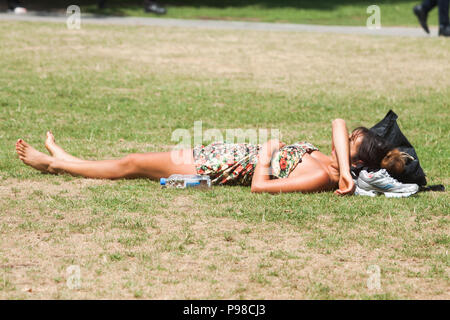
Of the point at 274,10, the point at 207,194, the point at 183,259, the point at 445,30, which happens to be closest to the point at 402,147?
the point at 207,194

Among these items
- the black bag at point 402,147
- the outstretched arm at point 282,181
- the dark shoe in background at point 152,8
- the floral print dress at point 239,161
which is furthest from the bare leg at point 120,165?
the dark shoe in background at point 152,8

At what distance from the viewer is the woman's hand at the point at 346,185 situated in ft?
19.9

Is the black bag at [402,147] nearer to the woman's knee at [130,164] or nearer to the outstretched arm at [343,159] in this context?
the outstretched arm at [343,159]

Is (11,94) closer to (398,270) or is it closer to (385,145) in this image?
(385,145)

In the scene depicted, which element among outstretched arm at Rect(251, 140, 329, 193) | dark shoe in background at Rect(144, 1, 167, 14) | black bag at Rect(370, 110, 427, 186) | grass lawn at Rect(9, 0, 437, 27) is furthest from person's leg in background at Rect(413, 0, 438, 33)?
outstretched arm at Rect(251, 140, 329, 193)

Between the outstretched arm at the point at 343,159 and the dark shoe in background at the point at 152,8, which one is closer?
the outstretched arm at the point at 343,159

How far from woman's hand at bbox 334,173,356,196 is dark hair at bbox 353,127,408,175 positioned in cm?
27

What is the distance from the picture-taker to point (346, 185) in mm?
6125

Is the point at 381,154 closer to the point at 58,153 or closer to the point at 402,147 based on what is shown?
the point at 402,147

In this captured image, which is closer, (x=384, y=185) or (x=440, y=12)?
(x=384, y=185)

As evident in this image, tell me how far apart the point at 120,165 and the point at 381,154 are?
7.54 feet

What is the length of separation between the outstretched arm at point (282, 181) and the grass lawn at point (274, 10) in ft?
46.6

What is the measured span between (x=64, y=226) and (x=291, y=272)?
70.2 inches

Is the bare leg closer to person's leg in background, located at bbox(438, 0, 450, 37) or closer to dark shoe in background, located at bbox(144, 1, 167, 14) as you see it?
person's leg in background, located at bbox(438, 0, 450, 37)
